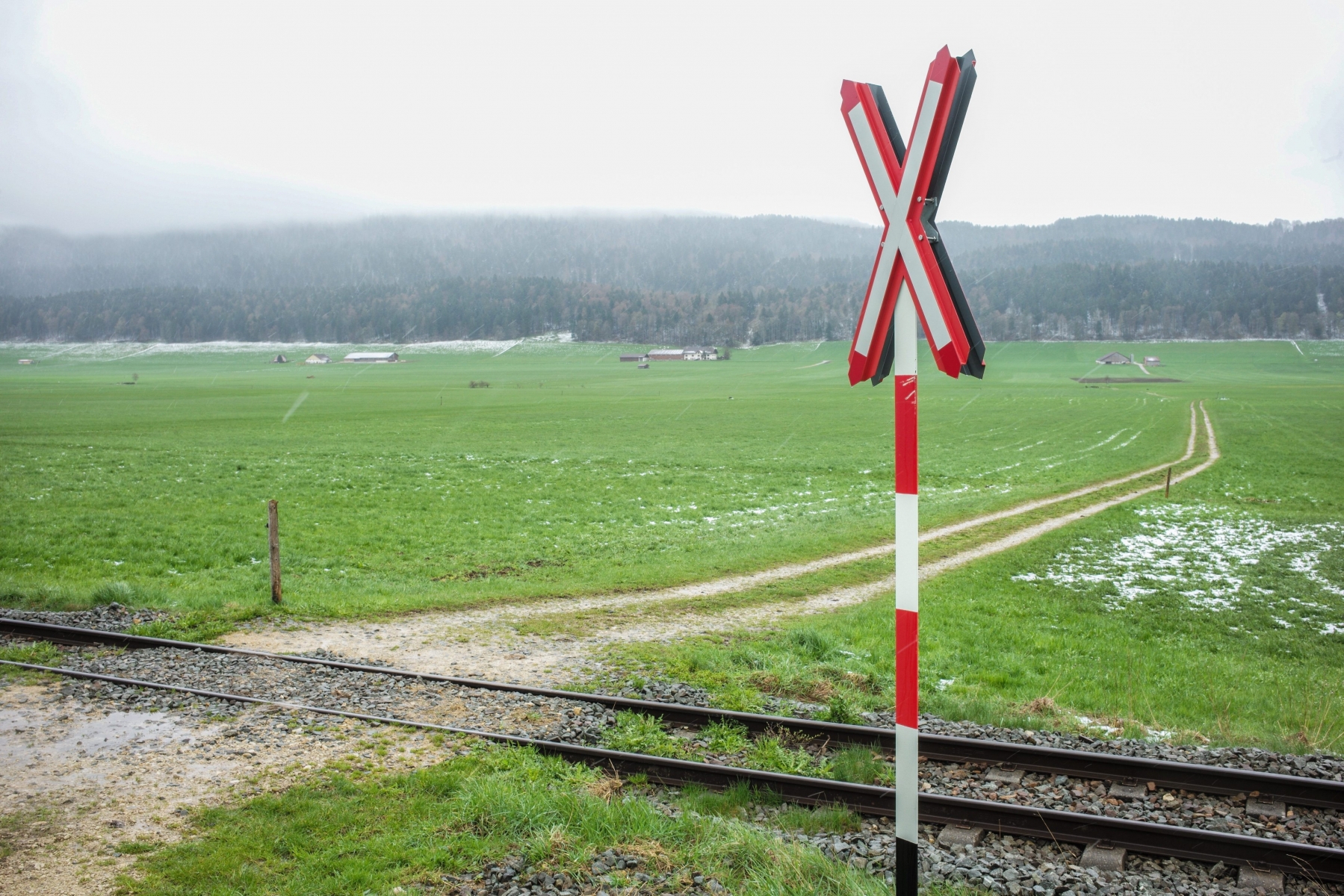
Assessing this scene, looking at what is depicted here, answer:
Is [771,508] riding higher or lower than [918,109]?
lower

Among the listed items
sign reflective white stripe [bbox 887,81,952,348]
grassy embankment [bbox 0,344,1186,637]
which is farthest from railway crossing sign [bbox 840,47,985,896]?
grassy embankment [bbox 0,344,1186,637]

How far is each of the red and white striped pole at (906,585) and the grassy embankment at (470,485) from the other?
11962mm

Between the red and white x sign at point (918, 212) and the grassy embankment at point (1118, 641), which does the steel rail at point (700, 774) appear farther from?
the red and white x sign at point (918, 212)

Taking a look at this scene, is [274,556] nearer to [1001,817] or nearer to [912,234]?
[1001,817]

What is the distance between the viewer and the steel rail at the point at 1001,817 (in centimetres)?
616

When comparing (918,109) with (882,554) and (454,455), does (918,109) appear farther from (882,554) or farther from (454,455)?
(454,455)

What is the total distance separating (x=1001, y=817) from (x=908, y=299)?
5168mm

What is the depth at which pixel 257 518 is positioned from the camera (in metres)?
22.8

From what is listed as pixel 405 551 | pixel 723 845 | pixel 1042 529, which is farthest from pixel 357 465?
pixel 723 845

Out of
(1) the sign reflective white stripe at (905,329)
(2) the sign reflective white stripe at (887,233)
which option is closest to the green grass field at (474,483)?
(2) the sign reflective white stripe at (887,233)

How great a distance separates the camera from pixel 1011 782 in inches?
302

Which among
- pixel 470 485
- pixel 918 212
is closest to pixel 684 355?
pixel 470 485

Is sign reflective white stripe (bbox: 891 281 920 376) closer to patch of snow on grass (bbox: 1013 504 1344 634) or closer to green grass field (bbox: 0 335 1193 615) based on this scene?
green grass field (bbox: 0 335 1193 615)

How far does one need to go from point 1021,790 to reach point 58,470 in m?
37.6
